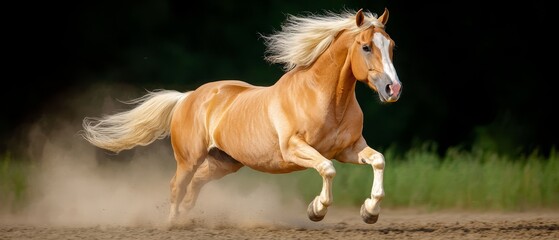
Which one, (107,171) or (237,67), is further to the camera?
(237,67)

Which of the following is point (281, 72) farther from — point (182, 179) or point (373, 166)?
point (373, 166)

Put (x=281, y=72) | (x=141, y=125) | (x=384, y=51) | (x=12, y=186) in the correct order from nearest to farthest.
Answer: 1. (x=384, y=51)
2. (x=141, y=125)
3. (x=12, y=186)
4. (x=281, y=72)

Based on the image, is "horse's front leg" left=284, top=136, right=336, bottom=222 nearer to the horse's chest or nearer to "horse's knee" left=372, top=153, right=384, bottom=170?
the horse's chest

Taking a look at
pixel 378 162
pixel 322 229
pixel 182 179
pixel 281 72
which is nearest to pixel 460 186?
pixel 322 229

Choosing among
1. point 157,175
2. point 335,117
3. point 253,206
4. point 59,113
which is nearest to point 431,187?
point 253,206

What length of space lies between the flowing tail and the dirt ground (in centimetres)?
88

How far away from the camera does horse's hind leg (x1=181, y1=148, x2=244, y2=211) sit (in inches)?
294

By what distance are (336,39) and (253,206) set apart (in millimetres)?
2833

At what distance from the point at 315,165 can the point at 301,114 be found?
463 mm

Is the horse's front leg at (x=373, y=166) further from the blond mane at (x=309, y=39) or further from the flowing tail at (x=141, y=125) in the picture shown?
the flowing tail at (x=141, y=125)

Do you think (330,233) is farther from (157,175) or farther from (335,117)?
(157,175)

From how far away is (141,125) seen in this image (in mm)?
8227

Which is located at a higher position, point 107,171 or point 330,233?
point 107,171

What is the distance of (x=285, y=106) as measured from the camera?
650 centimetres
